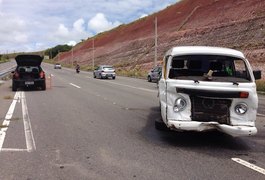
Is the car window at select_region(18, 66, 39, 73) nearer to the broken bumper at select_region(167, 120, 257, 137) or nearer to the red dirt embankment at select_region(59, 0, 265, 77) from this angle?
the broken bumper at select_region(167, 120, 257, 137)

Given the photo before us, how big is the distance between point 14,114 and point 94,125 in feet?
11.5

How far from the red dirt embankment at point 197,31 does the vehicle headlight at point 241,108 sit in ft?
100

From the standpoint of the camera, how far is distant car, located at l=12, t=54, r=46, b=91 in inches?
936

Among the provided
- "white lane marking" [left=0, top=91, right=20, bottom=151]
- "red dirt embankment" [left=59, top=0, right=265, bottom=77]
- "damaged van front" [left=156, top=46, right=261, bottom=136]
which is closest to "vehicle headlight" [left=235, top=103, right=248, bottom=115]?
"damaged van front" [left=156, top=46, right=261, bottom=136]

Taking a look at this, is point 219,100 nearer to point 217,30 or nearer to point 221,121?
point 221,121

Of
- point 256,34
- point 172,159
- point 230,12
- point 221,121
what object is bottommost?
point 172,159

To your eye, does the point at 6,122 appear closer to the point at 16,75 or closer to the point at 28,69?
the point at 16,75

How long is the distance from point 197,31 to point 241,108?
59034 millimetres

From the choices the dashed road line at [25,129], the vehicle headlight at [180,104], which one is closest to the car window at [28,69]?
the dashed road line at [25,129]

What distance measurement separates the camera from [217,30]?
60.5 metres

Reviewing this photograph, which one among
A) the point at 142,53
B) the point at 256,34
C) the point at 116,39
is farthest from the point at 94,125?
the point at 116,39

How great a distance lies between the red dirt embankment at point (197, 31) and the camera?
50750 mm

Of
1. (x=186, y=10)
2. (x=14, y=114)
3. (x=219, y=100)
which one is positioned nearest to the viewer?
(x=219, y=100)

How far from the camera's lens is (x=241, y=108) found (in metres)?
8.01
